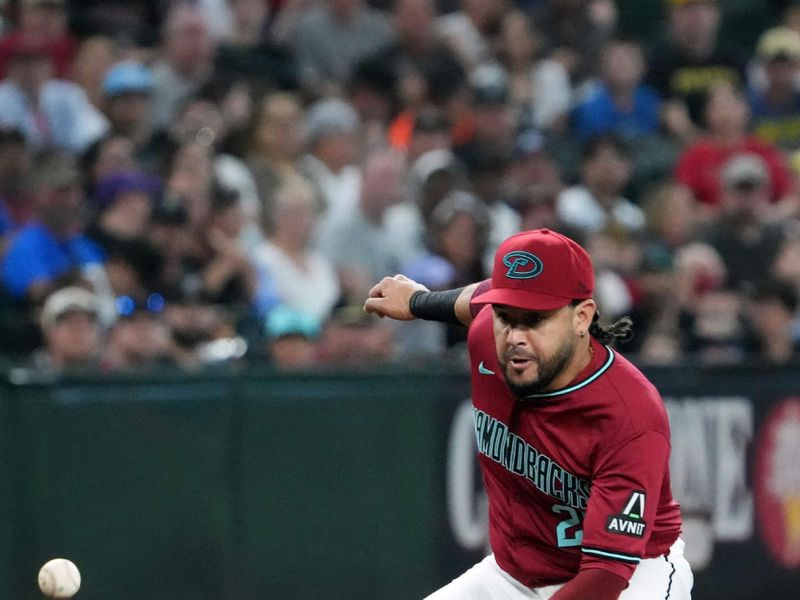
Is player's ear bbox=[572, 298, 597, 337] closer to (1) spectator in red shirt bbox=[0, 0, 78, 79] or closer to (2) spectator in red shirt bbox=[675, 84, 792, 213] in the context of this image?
(1) spectator in red shirt bbox=[0, 0, 78, 79]

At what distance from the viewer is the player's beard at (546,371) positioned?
4.66 metres

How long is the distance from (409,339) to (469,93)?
3.21 meters

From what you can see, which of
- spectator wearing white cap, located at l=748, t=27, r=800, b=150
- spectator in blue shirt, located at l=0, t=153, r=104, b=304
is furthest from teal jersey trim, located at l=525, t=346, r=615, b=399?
spectator wearing white cap, located at l=748, t=27, r=800, b=150

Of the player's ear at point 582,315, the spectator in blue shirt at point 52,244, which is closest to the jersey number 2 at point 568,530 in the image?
the player's ear at point 582,315

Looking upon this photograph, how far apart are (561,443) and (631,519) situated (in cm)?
39

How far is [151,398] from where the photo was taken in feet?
24.8

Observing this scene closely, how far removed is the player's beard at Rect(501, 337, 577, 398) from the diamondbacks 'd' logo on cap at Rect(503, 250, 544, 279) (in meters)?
0.27

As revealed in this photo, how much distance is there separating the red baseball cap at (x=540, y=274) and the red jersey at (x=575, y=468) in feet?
1.15

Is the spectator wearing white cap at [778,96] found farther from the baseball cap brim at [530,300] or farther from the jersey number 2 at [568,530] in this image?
the baseball cap brim at [530,300]

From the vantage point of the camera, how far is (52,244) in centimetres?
858

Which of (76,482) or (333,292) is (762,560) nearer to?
(333,292)

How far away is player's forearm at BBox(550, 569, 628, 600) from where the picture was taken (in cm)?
454

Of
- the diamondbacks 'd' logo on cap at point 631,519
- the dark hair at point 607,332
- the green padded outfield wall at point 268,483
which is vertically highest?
the dark hair at point 607,332

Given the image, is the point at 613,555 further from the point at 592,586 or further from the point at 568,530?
the point at 568,530
